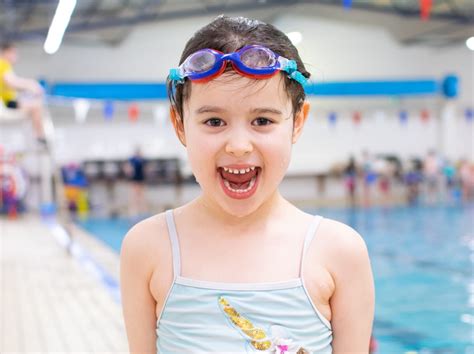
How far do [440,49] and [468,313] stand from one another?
1298 cm

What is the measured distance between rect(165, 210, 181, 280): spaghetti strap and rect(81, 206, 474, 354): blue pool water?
2.69 m

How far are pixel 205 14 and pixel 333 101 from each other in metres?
6.48

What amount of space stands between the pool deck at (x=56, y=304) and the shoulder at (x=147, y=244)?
139 centimetres

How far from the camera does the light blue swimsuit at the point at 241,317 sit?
39.5 inches

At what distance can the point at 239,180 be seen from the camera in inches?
41.3

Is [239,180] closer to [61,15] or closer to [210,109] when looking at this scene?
[210,109]

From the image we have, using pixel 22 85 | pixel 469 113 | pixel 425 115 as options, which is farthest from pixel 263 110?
pixel 469 113

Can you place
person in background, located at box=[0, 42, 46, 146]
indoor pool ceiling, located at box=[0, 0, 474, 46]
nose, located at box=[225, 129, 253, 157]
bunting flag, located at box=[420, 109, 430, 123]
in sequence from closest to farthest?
nose, located at box=[225, 129, 253, 157], person in background, located at box=[0, 42, 46, 146], indoor pool ceiling, located at box=[0, 0, 474, 46], bunting flag, located at box=[420, 109, 430, 123]

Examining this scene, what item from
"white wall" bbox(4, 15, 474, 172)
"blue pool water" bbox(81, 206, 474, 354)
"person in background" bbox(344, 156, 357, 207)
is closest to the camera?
"blue pool water" bbox(81, 206, 474, 354)

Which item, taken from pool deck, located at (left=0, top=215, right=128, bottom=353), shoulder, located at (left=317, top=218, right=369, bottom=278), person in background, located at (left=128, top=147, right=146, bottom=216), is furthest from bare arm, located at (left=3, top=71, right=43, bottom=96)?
person in background, located at (left=128, top=147, right=146, bottom=216)

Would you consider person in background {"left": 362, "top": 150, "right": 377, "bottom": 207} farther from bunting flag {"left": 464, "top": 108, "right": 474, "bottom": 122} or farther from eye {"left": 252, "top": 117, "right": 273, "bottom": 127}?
eye {"left": 252, "top": 117, "right": 273, "bottom": 127}

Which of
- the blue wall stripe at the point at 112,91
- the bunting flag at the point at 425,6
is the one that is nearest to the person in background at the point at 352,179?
the bunting flag at the point at 425,6

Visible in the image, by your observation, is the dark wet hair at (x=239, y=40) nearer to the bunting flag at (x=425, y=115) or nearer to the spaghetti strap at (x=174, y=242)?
the spaghetti strap at (x=174, y=242)

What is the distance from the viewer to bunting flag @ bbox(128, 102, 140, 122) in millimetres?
13546
